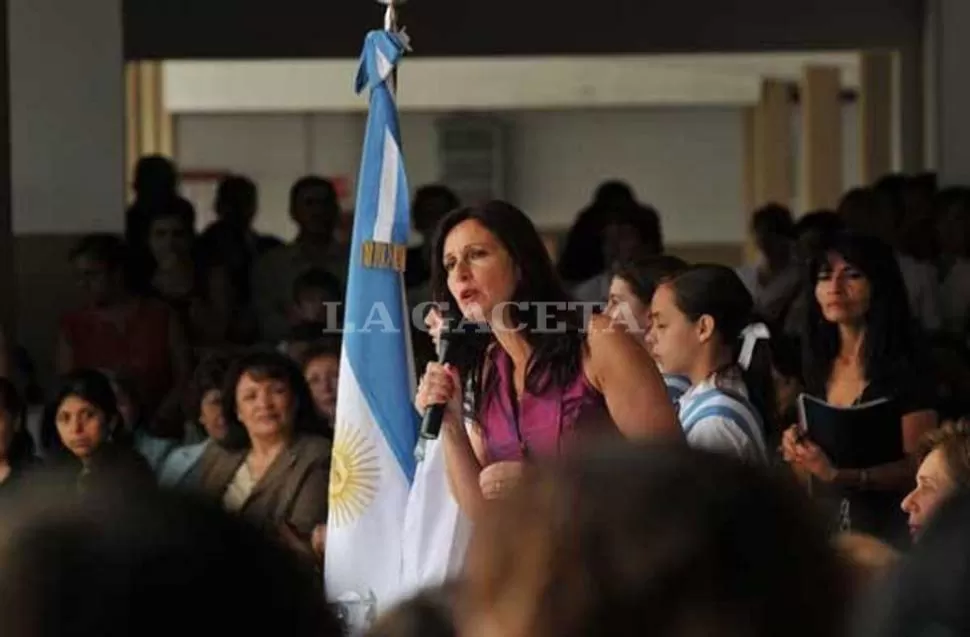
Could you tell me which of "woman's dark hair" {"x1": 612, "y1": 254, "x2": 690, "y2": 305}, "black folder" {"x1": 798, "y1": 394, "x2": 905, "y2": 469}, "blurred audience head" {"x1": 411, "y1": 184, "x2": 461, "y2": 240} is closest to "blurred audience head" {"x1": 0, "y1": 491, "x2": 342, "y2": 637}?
"woman's dark hair" {"x1": 612, "y1": 254, "x2": 690, "y2": 305}

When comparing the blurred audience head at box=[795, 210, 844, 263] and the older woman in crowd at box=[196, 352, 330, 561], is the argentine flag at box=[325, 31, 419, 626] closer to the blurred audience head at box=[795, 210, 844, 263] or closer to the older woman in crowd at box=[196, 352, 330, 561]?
the older woman in crowd at box=[196, 352, 330, 561]

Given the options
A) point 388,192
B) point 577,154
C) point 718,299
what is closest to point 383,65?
point 388,192

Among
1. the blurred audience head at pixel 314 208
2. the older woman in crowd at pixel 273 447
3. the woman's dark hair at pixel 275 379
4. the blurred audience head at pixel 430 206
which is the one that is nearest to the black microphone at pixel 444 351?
the older woman in crowd at pixel 273 447

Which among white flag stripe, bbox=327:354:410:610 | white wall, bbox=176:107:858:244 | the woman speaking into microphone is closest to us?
the woman speaking into microphone

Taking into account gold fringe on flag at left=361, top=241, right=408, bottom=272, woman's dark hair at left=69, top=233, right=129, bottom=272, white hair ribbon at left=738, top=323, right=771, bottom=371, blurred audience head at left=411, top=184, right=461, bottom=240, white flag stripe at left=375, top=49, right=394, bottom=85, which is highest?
white flag stripe at left=375, top=49, right=394, bottom=85

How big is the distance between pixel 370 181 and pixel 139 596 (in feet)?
13.0

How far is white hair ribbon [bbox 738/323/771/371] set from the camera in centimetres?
555

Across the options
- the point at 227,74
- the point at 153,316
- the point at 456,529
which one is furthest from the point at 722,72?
the point at 456,529

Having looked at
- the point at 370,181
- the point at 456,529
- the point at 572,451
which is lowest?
the point at 456,529

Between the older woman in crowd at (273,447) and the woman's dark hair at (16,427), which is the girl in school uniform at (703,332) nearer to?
the older woman in crowd at (273,447)

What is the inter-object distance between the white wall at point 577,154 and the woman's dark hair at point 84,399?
47.5 ft

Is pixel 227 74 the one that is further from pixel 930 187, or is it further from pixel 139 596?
pixel 139 596

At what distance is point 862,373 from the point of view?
6113 mm

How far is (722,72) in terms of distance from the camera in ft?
70.1
